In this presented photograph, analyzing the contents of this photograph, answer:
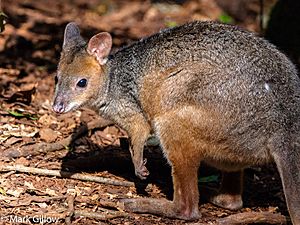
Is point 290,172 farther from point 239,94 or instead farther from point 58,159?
point 58,159

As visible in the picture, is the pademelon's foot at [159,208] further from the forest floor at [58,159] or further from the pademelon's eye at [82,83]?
the pademelon's eye at [82,83]

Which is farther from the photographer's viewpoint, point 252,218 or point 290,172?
point 252,218

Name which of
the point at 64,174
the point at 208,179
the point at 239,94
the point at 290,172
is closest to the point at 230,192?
the point at 208,179

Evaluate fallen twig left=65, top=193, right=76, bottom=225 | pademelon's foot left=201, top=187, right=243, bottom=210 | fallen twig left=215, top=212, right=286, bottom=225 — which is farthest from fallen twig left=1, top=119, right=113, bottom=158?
fallen twig left=215, top=212, right=286, bottom=225

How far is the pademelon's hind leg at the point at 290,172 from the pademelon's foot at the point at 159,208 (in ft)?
2.86

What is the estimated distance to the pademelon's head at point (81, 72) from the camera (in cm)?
640

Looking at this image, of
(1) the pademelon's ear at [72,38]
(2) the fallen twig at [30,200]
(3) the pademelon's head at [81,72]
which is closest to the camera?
(2) the fallen twig at [30,200]

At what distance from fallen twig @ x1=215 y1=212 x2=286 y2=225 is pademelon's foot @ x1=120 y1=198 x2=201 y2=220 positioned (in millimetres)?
262

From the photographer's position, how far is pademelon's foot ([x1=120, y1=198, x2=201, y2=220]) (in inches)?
247

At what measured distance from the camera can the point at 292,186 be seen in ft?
19.2

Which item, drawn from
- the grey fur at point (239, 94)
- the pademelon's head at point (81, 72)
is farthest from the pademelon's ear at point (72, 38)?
the grey fur at point (239, 94)

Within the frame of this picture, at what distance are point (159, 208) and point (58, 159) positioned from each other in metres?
1.33

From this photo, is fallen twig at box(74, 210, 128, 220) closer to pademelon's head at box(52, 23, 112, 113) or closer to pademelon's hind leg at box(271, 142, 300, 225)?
pademelon's head at box(52, 23, 112, 113)

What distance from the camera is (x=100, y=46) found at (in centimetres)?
655
